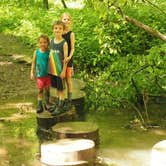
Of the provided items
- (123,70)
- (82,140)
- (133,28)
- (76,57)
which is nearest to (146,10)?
(133,28)

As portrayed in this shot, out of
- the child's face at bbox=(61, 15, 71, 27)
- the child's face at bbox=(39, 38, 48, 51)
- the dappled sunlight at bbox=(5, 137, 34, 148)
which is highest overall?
the child's face at bbox=(61, 15, 71, 27)

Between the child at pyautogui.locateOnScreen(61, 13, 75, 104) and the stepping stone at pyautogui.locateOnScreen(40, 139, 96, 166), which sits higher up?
the child at pyautogui.locateOnScreen(61, 13, 75, 104)

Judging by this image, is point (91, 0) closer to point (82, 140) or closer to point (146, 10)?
point (82, 140)

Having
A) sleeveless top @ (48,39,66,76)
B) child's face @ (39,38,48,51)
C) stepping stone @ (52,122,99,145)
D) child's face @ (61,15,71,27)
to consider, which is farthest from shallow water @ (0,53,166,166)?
child's face @ (61,15,71,27)

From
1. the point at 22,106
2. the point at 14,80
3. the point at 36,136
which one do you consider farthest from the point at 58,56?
the point at 14,80

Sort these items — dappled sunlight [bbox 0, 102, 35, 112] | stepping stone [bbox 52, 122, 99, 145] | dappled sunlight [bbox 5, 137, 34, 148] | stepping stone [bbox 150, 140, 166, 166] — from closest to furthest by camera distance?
stepping stone [bbox 150, 140, 166, 166]
stepping stone [bbox 52, 122, 99, 145]
dappled sunlight [bbox 5, 137, 34, 148]
dappled sunlight [bbox 0, 102, 35, 112]

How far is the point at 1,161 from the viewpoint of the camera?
636 cm

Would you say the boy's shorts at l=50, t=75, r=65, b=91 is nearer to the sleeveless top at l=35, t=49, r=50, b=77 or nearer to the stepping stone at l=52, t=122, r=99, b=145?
the sleeveless top at l=35, t=49, r=50, b=77

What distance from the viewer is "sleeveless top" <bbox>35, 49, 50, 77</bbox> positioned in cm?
752

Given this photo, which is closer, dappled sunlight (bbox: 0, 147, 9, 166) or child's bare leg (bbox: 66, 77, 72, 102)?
dappled sunlight (bbox: 0, 147, 9, 166)

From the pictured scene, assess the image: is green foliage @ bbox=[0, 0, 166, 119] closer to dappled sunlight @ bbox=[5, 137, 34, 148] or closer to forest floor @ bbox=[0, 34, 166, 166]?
forest floor @ bbox=[0, 34, 166, 166]

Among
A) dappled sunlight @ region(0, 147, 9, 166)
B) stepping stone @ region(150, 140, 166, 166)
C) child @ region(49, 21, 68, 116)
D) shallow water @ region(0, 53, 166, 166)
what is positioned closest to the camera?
stepping stone @ region(150, 140, 166, 166)

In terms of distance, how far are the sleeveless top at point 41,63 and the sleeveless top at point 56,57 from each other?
0.34 ft

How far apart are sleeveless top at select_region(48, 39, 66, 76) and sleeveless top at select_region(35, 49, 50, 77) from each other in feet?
0.34
